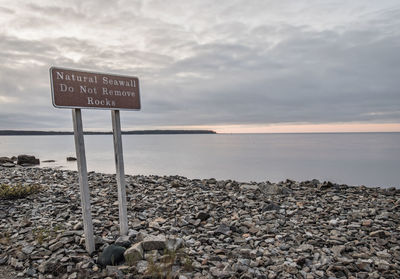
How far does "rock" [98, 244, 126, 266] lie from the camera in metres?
5.29

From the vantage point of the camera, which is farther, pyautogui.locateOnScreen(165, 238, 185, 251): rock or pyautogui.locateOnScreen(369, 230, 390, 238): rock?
pyautogui.locateOnScreen(369, 230, 390, 238): rock

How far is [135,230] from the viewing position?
6922mm

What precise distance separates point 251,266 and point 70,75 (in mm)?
5328

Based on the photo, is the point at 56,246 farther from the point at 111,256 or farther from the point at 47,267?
the point at 111,256

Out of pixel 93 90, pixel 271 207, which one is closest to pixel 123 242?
pixel 93 90

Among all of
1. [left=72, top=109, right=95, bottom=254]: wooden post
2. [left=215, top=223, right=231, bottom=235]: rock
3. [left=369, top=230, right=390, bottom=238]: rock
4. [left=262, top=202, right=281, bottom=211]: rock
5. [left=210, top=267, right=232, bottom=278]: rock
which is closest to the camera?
[left=210, top=267, right=232, bottom=278]: rock

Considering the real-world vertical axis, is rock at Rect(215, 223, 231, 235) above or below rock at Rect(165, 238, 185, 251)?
below

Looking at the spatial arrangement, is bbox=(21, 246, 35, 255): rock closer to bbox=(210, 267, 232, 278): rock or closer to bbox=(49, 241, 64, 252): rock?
bbox=(49, 241, 64, 252): rock

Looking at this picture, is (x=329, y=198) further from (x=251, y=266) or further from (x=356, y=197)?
(x=251, y=266)

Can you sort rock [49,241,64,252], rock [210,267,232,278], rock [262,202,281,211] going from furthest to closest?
1. rock [262,202,281,211]
2. rock [49,241,64,252]
3. rock [210,267,232,278]

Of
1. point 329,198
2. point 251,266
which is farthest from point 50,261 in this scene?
point 329,198

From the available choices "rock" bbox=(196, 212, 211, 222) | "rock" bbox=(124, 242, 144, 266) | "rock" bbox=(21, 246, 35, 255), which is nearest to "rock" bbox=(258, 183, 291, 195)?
"rock" bbox=(196, 212, 211, 222)

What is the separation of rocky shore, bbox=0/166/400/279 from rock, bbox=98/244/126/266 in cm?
2

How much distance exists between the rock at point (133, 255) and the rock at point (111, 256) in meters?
0.13
